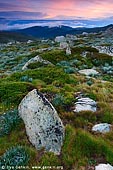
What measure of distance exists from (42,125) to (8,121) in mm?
1717

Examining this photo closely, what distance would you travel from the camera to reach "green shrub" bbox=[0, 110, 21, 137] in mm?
10977

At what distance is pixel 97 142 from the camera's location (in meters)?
10.2

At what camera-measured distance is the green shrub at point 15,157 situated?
362 inches

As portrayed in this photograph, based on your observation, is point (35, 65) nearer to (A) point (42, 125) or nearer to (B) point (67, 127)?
(B) point (67, 127)

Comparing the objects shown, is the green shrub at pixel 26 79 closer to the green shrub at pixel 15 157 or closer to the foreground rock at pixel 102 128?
the foreground rock at pixel 102 128

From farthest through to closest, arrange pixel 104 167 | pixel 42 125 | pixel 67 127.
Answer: pixel 67 127 < pixel 42 125 < pixel 104 167

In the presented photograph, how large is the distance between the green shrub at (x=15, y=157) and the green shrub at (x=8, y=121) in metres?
1.43

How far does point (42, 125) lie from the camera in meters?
10.3

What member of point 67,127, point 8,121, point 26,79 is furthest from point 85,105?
point 26,79

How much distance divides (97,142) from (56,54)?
23.6 m

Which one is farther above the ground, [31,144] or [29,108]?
[29,108]

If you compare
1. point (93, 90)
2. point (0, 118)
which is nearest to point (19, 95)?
point (0, 118)

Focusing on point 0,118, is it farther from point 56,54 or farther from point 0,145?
point 56,54

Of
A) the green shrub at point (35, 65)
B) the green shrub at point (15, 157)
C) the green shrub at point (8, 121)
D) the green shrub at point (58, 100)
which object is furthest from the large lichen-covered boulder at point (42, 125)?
the green shrub at point (35, 65)
